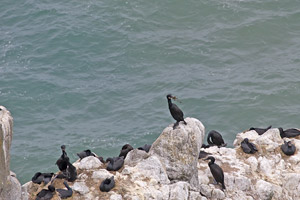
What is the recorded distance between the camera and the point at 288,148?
28297mm

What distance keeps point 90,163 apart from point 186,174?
3916mm

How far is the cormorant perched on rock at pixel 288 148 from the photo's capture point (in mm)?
28219

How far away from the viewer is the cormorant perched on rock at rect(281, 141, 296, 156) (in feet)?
92.6

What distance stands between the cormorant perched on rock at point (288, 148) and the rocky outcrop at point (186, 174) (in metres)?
0.21

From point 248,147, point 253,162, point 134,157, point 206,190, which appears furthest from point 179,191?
point 248,147

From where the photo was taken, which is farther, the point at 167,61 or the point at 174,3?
the point at 174,3

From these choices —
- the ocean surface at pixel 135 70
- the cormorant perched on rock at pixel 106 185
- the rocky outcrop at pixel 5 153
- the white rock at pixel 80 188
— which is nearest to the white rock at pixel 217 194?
the cormorant perched on rock at pixel 106 185

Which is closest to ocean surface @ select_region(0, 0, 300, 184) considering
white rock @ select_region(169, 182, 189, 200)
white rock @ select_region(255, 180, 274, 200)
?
white rock @ select_region(255, 180, 274, 200)

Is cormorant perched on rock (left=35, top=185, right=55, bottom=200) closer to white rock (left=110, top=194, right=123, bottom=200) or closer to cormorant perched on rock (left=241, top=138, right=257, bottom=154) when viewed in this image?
white rock (left=110, top=194, right=123, bottom=200)

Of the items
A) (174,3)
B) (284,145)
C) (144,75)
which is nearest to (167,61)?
(144,75)

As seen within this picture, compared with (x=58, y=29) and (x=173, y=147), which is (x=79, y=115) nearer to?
(x=58, y=29)

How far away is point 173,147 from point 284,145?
6313 millimetres

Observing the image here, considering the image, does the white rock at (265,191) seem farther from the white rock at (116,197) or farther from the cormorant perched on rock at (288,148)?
the white rock at (116,197)

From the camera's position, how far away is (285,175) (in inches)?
1068
